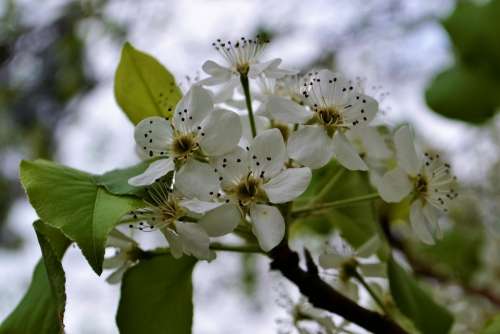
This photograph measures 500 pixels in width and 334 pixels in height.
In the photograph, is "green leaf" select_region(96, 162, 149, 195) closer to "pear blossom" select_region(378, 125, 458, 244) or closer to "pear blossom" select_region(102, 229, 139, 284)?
"pear blossom" select_region(102, 229, 139, 284)

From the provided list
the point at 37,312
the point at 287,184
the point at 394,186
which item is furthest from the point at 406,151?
the point at 37,312

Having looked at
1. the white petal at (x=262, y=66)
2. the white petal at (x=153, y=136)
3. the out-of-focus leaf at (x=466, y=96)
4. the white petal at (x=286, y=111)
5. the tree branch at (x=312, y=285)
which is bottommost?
the tree branch at (x=312, y=285)

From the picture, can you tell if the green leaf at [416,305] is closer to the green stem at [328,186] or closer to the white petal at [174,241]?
the green stem at [328,186]

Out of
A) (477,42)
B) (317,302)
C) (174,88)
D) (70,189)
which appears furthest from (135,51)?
(477,42)

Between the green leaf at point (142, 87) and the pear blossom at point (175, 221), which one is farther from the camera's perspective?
the green leaf at point (142, 87)

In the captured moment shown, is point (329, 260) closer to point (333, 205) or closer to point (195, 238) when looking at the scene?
point (333, 205)

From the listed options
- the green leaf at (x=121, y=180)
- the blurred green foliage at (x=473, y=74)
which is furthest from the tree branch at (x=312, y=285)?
the blurred green foliage at (x=473, y=74)

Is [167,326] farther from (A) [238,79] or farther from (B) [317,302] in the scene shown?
(A) [238,79]

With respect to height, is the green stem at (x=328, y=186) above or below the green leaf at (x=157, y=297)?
above
